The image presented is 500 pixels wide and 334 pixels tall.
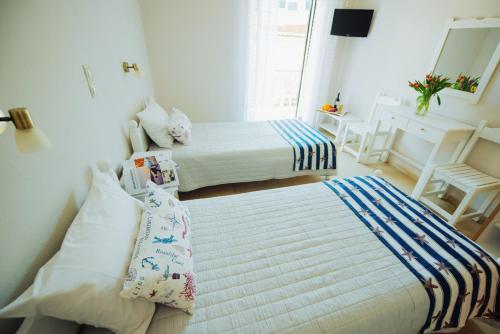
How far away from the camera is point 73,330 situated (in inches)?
30.4

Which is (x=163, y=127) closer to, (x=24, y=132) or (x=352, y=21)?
(x=24, y=132)

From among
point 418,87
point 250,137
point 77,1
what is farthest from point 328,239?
point 418,87

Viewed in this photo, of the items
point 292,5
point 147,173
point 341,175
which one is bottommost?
point 341,175

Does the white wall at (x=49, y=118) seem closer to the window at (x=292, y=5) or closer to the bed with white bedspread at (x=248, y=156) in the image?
the bed with white bedspread at (x=248, y=156)

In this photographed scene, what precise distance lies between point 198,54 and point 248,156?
1.82m

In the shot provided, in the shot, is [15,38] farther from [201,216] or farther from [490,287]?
[490,287]

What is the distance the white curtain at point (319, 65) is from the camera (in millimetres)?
3046

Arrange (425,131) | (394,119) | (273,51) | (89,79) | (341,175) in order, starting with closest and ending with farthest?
1. (89,79)
2. (425,131)
3. (394,119)
4. (341,175)
5. (273,51)

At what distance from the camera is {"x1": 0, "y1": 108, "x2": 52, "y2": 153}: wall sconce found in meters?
0.46

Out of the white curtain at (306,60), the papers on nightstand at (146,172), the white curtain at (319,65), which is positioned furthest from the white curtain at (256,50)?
the papers on nightstand at (146,172)

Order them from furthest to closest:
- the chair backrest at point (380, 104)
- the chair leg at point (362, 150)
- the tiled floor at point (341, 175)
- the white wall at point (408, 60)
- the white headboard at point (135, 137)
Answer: the chair leg at point (362, 150)
the chair backrest at point (380, 104)
the tiled floor at point (341, 175)
the white wall at point (408, 60)
the white headboard at point (135, 137)

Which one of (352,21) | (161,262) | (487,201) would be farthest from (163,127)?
(487,201)

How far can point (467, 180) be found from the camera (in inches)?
71.6

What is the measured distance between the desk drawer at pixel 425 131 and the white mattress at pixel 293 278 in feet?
4.80
